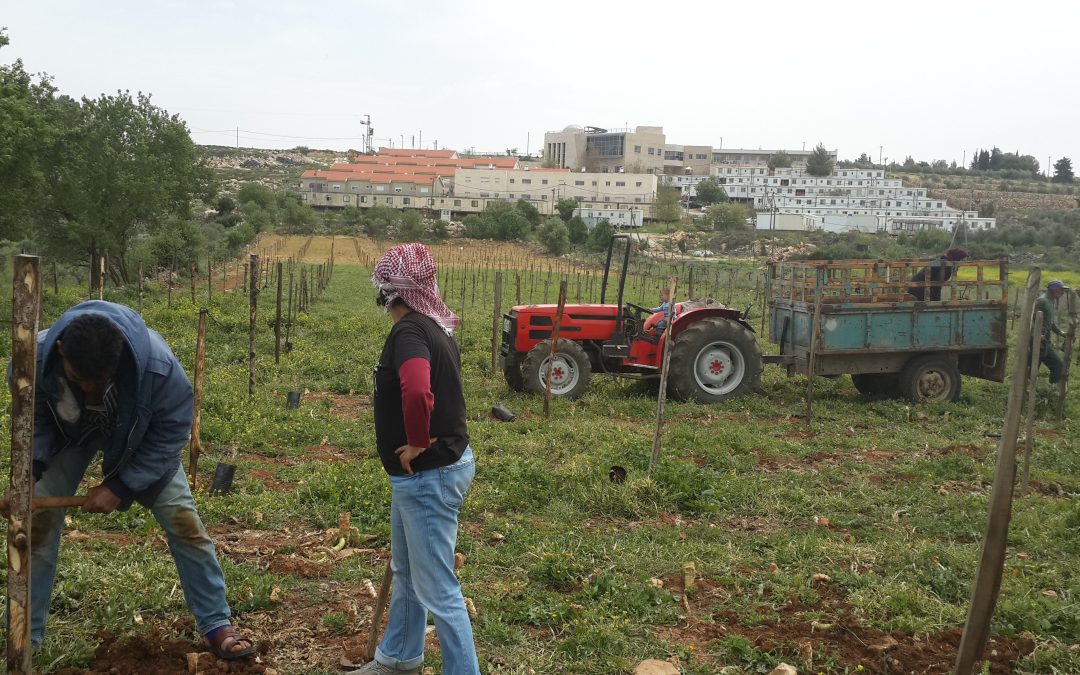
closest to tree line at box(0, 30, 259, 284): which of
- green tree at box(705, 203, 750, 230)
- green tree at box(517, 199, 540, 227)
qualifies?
green tree at box(517, 199, 540, 227)

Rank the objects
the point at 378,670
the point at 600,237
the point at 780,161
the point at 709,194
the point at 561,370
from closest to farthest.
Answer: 1. the point at 378,670
2. the point at 561,370
3. the point at 600,237
4. the point at 709,194
5. the point at 780,161

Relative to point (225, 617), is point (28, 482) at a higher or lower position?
higher

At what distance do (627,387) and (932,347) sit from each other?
3997mm

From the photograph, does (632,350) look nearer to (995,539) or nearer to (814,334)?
(814,334)

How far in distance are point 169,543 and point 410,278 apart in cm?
164

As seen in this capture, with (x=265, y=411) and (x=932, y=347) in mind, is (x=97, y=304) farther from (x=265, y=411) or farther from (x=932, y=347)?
(x=932, y=347)

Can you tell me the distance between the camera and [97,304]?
3.70m

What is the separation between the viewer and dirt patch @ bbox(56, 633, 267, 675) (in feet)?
12.8

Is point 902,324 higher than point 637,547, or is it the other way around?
point 902,324

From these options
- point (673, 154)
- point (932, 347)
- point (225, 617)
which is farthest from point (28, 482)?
point (673, 154)

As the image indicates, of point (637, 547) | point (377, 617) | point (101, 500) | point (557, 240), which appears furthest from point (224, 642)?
point (557, 240)

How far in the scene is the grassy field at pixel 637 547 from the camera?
4.40 meters

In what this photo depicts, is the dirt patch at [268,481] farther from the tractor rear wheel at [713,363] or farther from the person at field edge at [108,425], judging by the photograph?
the tractor rear wheel at [713,363]

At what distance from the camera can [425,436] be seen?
3500 mm
